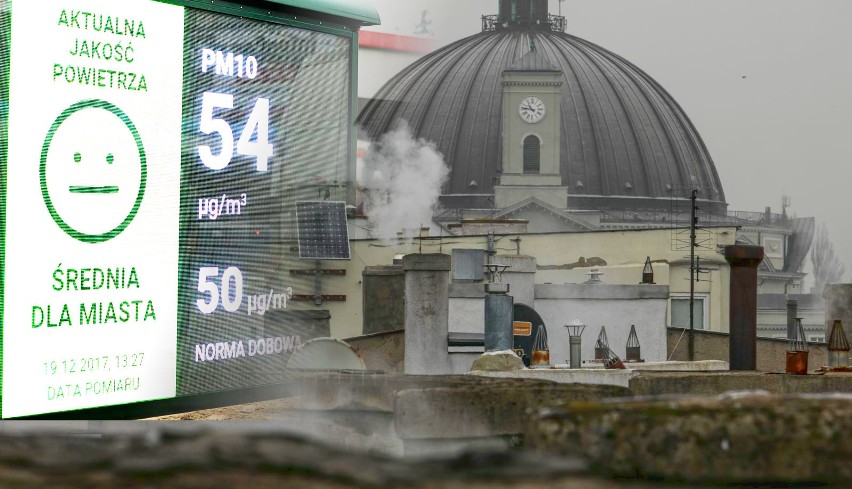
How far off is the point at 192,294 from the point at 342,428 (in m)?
4.82

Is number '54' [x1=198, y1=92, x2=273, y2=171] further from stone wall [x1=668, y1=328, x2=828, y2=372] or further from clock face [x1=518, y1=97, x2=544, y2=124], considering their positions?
clock face [x1=518, y1=97, x2=544, y2=124]

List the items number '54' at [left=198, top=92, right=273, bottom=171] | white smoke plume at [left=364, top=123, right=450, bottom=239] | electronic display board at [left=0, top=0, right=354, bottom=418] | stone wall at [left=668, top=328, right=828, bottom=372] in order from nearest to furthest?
electronic display board at [left=0, top=0, right=354, bottom=418], number '54' at [left=198, top=92, right=273, bottom=171], stone wall at [left=668, top=328, right=828, bottom=372], white smoke plume at [left=364, top=123, right=450, bottom=239]

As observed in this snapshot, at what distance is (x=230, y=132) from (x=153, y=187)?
2.52 ft

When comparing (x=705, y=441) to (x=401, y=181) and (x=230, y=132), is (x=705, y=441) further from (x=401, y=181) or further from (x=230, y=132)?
(x=401, y=181)

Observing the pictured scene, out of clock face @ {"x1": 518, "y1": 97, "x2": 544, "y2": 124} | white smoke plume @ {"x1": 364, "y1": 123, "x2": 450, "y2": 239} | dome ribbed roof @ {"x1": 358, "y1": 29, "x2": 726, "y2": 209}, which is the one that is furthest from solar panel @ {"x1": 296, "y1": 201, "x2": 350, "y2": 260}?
clock face @ {"x1": 518, "y1": 97, "x2": 544, "y2": 124}

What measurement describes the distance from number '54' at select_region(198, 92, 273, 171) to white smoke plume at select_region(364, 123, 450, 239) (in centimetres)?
2456

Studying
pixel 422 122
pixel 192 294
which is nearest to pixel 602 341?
pixel 192 294

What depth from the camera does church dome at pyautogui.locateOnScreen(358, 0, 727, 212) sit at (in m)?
73.4

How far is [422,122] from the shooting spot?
74.8 metres

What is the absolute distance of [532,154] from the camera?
7169cm

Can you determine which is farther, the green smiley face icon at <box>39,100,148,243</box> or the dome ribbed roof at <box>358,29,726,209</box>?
the dome ribbed roof at <box>358,29,726,209</box>

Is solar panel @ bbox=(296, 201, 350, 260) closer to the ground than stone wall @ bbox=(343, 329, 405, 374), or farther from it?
farther from it

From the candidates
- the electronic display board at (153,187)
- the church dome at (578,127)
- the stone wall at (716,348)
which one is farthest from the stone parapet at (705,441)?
the church dome at (578,127)

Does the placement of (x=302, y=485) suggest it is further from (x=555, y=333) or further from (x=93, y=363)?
(x=555, y=333)
